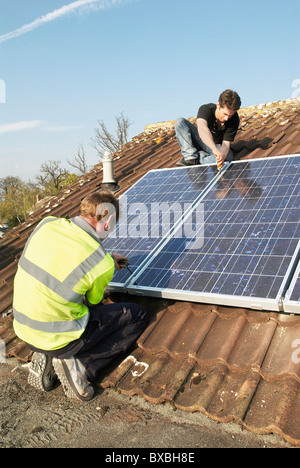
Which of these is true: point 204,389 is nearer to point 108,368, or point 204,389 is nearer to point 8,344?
point 108,368

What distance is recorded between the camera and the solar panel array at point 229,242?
3.46m

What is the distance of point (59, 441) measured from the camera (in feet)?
9.55

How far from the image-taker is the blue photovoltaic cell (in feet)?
14.9

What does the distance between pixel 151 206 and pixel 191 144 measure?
2131 mm

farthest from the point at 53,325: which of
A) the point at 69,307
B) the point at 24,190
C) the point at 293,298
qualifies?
the point at 24,190

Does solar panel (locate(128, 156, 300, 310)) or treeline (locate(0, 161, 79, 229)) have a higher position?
solar panel (locate(128, 156, 300, 310))

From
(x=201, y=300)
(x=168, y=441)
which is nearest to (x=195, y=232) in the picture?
(x=201, y=300)

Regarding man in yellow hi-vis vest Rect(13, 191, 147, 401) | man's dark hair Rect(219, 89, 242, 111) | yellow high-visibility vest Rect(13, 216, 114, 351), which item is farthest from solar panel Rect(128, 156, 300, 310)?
man's dark hair Rect(219, 89, 242, 111)

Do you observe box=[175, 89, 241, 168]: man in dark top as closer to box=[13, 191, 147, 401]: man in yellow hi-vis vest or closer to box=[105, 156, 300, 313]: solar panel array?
box=[105, 156, 300, 313]: solar panel array

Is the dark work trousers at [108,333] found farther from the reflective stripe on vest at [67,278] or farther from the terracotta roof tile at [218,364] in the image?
the reflective stripe on vest at [67,278]

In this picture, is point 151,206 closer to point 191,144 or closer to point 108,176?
point 191,144

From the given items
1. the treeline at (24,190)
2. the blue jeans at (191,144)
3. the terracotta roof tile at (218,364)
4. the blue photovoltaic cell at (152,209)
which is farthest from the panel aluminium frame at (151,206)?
the treeline at (24,190)

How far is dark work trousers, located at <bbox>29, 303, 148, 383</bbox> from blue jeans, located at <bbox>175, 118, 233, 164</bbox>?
12.0ft

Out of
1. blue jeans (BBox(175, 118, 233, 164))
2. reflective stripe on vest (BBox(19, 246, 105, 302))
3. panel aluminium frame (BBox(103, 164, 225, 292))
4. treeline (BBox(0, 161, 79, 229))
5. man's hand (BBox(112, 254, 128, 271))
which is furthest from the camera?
treeline (BBox(0, 161, 79, 229))
